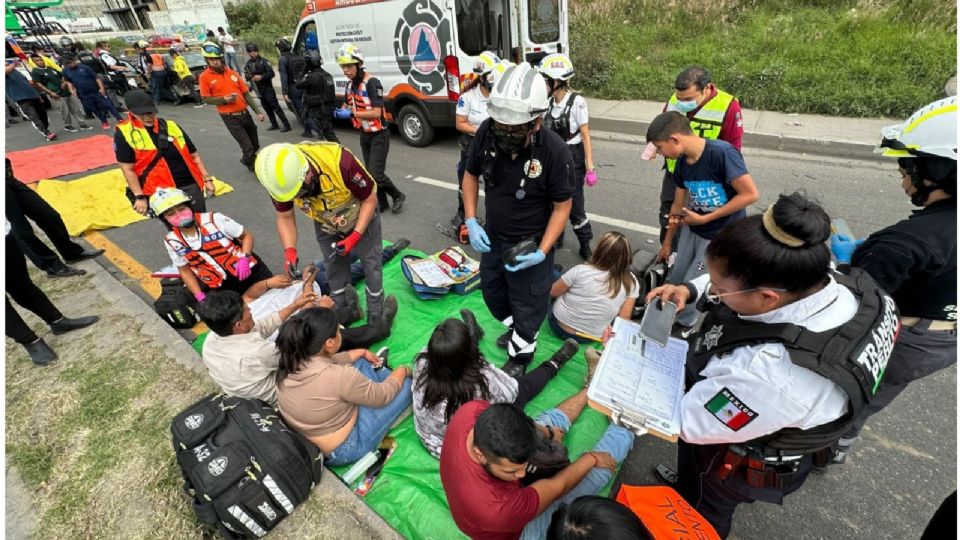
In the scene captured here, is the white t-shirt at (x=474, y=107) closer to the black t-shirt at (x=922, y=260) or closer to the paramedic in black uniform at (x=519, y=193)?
the paramedic in black uniform at (x=519, y=193)

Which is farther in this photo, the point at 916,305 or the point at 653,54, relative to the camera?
the point at 653,54

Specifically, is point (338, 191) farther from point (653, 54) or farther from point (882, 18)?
point (882, 18)

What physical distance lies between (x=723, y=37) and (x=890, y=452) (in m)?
9.62

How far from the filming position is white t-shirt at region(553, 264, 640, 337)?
114 inches

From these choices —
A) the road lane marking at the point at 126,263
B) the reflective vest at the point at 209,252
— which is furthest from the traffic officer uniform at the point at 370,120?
the road lane marking at the point at 126,263

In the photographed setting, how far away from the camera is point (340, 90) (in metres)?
8.91

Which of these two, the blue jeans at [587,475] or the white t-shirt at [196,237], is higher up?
the white t-shirt at [196,237]

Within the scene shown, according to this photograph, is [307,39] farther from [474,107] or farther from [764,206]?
[764,206]

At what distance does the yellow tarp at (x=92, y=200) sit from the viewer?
5.68m

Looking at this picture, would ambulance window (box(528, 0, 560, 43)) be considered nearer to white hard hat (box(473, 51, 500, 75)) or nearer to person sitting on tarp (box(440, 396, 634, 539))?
white hard hat (box(473, 51, 500, 75))

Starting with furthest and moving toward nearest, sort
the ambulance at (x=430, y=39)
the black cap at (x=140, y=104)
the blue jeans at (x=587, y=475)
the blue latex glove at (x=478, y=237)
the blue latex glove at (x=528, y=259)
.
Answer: the ambulance at (x=430, y=39)
the black cap at (x=140, y=104)
the blue latex glove at (x=478, y=237)
the blue latex glove at (x=528, y=259)
the blue jeans at (x=587, y=475)

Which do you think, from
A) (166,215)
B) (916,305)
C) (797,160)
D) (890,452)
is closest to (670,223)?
(916,305)

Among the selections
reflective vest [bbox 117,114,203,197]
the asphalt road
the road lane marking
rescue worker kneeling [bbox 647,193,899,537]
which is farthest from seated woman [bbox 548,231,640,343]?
the road lane marking

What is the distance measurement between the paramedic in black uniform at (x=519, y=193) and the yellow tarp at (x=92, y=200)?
5623 mm
